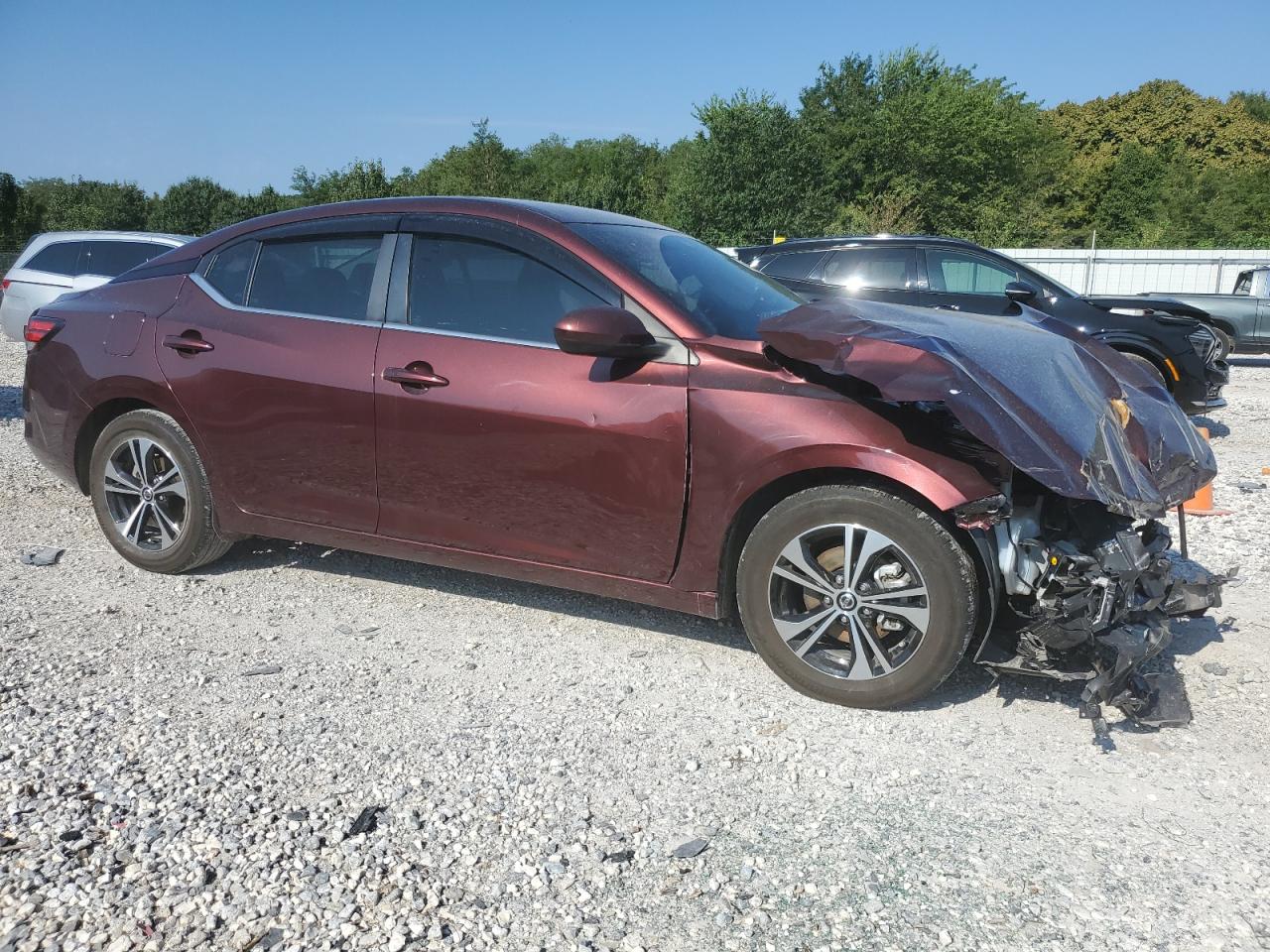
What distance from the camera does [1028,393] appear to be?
11.1 ft

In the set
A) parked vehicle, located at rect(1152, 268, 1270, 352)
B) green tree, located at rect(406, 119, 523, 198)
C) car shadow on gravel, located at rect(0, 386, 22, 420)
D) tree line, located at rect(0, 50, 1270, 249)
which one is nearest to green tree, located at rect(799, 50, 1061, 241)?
tree line, located at rect(0, 50, 1270, 249)

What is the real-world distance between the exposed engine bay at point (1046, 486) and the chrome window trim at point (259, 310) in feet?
5.88

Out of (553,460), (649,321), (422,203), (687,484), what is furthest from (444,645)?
(422,203)

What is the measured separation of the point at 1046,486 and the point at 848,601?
2.48 feet

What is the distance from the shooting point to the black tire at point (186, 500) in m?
4.72

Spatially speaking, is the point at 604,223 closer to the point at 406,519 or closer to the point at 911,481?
the point at 406,519

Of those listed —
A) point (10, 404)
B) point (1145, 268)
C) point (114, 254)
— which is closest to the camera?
point (10, 404)

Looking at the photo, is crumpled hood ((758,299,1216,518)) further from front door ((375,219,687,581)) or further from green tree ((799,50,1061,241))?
green tree ((799,50,1061,241))

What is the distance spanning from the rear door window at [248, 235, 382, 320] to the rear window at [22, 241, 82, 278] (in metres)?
9.67

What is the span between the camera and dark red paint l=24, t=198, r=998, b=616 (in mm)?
3590

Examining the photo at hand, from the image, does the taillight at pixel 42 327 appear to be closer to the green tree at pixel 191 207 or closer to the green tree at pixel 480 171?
the green tree at pixel 480 171

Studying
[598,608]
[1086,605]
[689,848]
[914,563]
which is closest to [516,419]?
[598,608]

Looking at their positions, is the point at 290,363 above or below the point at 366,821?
above

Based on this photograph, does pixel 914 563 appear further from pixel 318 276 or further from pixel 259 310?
pixel 259 310
